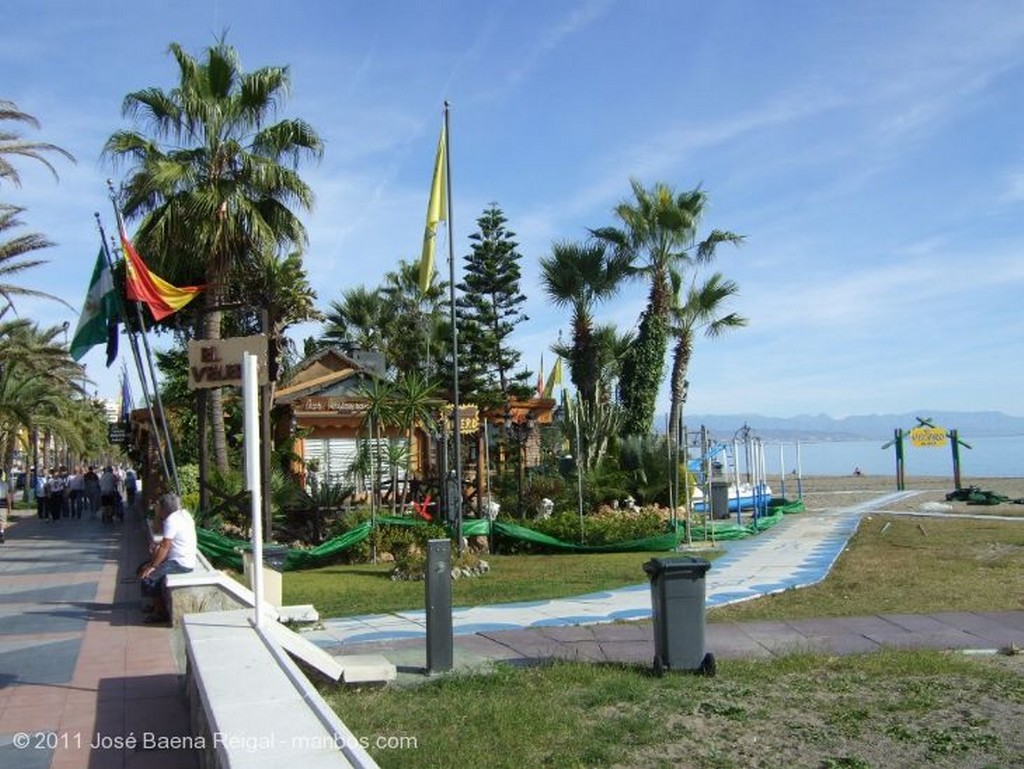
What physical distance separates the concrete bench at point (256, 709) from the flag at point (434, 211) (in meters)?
11.1

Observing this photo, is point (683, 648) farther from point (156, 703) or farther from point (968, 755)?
point (156, 703)

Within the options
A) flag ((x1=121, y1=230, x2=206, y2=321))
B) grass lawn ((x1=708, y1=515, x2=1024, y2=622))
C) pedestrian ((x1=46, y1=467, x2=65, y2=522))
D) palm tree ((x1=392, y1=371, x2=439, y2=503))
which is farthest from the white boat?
pedestrian ((x1=46, y1=467, x2=65, y2=522))

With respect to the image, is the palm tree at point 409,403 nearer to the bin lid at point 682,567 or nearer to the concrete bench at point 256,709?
the bin lid at point 682,567

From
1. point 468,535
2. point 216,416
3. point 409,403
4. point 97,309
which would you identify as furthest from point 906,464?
point 97,309

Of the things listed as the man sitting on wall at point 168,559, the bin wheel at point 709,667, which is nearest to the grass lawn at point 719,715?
the bin wheel at point 709,667

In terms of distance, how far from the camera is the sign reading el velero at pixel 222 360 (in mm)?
11234

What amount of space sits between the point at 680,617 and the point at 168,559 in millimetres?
5345

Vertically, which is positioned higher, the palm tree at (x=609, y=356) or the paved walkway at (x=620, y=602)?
the palm tree at (x=609, y=356)

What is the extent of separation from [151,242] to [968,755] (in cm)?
1740

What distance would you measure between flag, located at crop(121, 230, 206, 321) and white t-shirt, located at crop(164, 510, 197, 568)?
20.0 ft

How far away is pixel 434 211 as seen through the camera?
56.7 ft

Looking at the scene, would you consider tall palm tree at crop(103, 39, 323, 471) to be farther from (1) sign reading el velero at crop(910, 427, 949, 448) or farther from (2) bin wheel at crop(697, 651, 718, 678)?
(1) sign reading el velero at crop(910, 427, 949, 448)

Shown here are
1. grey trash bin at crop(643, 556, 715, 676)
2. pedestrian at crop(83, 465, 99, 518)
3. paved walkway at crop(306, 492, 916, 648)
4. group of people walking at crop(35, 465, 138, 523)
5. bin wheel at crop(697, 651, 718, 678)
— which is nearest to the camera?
bin wheel at crop(697, 651, 718, 678)

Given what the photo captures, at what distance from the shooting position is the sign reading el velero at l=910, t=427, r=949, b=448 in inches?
1502
